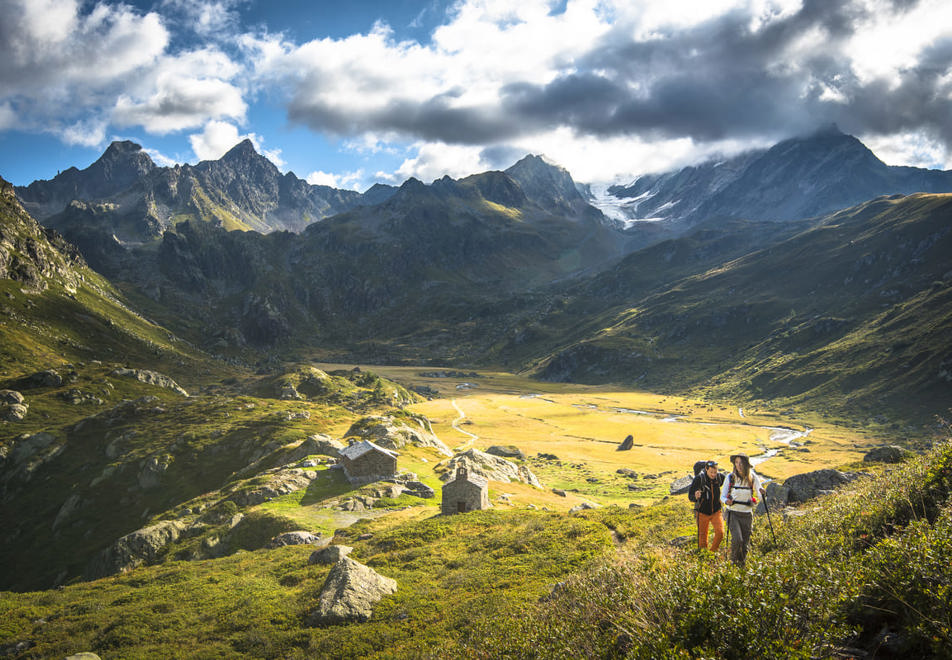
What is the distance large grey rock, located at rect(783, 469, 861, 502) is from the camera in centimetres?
2748

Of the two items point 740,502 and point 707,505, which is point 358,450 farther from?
point 740,502

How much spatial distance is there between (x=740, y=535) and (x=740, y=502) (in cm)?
110

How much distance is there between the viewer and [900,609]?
901 centimetres

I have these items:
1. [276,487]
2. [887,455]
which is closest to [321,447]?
[276,487]

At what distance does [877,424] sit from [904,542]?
207 meters

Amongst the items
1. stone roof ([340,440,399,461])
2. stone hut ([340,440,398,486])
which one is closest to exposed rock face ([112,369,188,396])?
stone roof ([340,440,399,461])

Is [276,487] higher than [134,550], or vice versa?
[276,487]

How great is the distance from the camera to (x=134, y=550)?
1505 inches

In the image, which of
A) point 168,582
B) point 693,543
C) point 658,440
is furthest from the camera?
point 658,440

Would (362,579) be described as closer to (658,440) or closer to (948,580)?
(948,580)

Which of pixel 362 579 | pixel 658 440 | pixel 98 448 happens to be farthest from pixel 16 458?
pixel 658 440

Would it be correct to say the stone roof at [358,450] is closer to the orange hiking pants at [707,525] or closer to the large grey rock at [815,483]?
the large grey rock at [815,483]

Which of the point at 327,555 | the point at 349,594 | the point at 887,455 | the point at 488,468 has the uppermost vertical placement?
the point at 349,594

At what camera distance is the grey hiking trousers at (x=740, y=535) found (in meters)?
14.9
